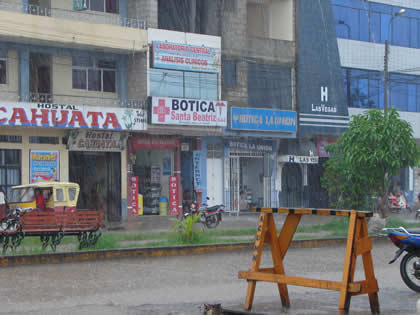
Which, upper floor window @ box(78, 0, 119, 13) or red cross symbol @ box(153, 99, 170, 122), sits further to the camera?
upper floor window @ box(78, 0, 119, 13)

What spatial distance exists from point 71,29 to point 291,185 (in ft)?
48.8

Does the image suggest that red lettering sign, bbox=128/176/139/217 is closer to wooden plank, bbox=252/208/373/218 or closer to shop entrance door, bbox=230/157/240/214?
shop entrance door, bbox=230/157/240/214

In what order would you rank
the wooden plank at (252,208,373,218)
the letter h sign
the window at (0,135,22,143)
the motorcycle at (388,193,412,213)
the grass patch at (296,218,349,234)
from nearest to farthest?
1. the wooden plank at (252,208,373,218)
2. the grass patch at (296,218,349,234)
3. the window at (0,135,22,143)
4. the letter h sign
5. the motorcycle at (388,193,412,213)

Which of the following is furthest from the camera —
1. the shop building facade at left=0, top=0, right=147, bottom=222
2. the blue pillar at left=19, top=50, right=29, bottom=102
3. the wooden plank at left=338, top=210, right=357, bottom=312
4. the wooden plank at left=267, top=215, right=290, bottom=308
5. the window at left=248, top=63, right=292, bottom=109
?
the window at left=248, top=63, right=292, bottom=109

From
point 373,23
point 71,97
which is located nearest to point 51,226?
point 71,97

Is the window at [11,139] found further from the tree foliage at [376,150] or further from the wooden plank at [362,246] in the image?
the wooden plank at [362,246]

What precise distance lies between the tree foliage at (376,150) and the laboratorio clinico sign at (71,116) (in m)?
8.79

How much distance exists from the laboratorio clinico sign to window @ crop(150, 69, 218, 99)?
158cm

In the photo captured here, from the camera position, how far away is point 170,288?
10.6 metres

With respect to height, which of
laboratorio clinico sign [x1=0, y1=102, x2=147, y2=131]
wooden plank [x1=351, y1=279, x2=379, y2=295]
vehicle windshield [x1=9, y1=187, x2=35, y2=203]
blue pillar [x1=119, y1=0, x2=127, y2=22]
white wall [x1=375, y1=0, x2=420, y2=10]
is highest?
white wall [x1=375, y1=0, x2=420, y2=10]

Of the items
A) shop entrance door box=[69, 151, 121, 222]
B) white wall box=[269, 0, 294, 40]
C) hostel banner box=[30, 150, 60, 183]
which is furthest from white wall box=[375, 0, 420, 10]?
hostel banner box=[30, 150, 60, 183]

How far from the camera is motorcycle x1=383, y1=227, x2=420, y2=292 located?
10.3m

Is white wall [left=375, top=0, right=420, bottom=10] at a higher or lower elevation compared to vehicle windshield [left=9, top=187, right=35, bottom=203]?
higher

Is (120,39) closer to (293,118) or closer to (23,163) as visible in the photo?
(23,163)
